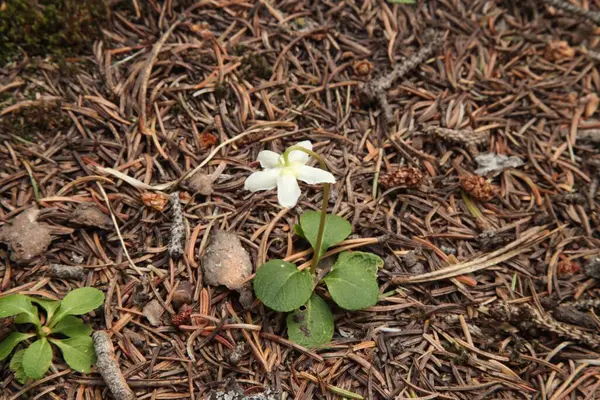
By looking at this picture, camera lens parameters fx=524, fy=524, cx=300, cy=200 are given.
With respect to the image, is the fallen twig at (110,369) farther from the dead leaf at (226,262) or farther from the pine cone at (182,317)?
the dead leaf at (226,262)

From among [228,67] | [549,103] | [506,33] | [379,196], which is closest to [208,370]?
[379,196]

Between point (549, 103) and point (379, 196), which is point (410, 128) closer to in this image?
point (379, 196)

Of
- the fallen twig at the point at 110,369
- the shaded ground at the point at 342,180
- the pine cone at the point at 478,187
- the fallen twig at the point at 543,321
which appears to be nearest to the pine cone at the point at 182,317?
the shaded ground at the point at 342,180

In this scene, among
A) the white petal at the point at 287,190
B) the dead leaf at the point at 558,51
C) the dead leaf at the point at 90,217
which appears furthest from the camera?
the dead leaf at the point at 558,51

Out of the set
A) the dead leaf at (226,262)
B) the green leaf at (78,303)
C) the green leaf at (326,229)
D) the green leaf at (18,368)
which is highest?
the green leaf at (326,229)

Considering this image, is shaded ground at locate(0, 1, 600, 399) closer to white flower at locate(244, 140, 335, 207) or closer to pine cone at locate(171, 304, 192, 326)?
pine cone at locate(171, 304, 192, 326)

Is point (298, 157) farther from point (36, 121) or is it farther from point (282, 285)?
point (36, 121)
